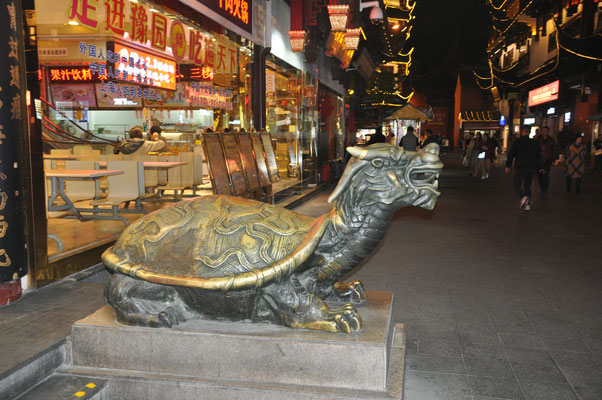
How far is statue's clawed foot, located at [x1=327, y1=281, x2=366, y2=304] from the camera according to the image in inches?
126

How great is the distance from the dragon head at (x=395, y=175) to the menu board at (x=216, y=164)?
180 inches

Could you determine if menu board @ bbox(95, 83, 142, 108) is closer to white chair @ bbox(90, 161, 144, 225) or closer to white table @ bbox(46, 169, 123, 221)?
white chair @ bbox(90, 161, 144, 225)

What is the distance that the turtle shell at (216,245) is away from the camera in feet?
8.64

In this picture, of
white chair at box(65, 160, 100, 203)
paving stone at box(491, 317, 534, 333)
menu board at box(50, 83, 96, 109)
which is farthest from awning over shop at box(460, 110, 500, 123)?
→ paving stone at box(491, 317, 534, 333)

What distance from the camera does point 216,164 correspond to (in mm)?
7230

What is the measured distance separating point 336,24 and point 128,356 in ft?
27.5

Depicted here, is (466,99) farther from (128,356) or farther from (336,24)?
(128,356)

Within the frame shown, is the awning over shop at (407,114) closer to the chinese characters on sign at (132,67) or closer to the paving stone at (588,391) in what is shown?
the chinese characters on sign at (132,67)

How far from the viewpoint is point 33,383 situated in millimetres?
2736

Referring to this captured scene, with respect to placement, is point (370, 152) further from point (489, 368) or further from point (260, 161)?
point (260, 161)

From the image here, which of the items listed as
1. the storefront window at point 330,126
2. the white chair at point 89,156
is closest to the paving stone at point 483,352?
the white chair at point 89,156

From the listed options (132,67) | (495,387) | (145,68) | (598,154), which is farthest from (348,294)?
(598,154)

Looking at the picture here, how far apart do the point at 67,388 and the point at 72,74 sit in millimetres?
9445

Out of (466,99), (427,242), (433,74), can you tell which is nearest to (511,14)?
(466,99)
